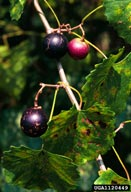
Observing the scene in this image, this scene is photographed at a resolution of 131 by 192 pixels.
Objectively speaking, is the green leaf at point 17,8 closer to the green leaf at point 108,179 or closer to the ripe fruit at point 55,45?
the ripe fruit at point 55,45

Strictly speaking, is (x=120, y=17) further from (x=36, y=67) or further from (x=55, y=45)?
(x=36, y=67)

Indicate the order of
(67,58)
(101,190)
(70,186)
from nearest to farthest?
(101,190), (70,186), (67,58)

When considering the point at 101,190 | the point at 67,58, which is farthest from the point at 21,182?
the point at 67,58

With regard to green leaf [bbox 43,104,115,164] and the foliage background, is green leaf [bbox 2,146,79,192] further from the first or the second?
the foliage background

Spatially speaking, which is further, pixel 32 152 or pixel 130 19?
pixel 130 19

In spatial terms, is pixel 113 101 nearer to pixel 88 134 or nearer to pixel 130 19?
pixel 88 134

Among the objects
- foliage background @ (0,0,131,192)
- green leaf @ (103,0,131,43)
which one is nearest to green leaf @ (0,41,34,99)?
foliage background @ (0,0,131,192)

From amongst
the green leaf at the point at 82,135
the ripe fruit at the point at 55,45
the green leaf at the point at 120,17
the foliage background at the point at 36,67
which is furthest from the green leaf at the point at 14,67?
the green leaf at the point at 82,135

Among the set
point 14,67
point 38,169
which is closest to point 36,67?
point 14,67
